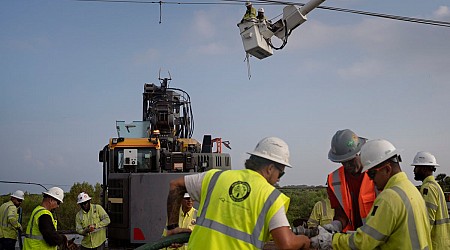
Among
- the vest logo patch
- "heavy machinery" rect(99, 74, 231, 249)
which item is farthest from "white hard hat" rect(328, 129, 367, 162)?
"heavy machinery" rect(99, 74, 231, 249)

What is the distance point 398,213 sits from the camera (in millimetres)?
3705

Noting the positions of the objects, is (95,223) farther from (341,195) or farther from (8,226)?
(341,195)

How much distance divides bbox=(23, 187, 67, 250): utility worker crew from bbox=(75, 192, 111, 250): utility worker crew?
2.45m

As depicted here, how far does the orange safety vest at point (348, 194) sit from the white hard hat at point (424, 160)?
222cm

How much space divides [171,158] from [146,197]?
110 centimetres

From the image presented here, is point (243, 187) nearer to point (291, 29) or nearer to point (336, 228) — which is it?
point (336, 228)

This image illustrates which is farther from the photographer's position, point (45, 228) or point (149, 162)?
point (149, 162)

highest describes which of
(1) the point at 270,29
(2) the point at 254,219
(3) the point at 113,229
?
(1) the point at 270,29

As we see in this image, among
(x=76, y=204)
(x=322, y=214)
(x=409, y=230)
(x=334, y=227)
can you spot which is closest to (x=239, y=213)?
(x=409, y=230)

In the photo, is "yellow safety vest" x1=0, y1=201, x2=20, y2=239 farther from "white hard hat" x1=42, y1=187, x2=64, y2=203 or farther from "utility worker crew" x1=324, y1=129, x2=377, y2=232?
"utility worker crew" x1=324, y1=129, x2=377, y2=232

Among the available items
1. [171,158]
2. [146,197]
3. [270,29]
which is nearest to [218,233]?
[270,29]

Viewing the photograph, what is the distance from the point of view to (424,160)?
693 cm

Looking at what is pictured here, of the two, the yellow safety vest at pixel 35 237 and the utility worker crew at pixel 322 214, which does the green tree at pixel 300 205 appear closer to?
the yellow safety vest at pixel 35 237

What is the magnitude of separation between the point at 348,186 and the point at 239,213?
1797 mm
